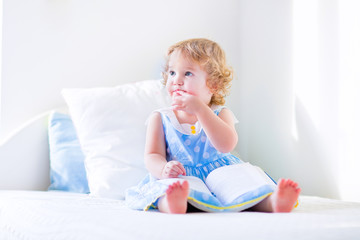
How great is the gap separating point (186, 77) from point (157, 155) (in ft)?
0.81

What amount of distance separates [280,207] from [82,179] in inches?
34.0

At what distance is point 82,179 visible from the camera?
5.48 ft

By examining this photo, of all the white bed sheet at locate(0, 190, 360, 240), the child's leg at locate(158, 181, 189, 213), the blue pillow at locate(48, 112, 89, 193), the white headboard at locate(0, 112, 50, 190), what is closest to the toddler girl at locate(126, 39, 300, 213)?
Result: the child's leg at locate(158, 181, 189, 213)

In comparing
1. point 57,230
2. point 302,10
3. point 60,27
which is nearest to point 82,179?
point 60,27

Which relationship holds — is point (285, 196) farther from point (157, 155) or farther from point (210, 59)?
point (210, 59)

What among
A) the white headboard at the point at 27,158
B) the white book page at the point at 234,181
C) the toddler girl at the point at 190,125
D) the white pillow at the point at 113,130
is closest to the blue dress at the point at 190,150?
the toddler girl at the point at 190,125

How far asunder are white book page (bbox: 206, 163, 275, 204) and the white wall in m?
0.71

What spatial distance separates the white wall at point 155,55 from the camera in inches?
71.3

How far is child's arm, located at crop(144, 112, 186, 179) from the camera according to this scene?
116 centimetres

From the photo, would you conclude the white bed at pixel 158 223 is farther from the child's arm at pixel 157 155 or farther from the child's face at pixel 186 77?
the child's face at pixel 186 77

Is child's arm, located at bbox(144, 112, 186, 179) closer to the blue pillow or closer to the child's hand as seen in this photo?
the child's hand

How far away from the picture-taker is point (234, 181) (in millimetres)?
1124

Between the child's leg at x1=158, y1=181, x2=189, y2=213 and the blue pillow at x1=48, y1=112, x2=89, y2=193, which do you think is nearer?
the child's leg at x1=158, y1=181, x2=189, y2=213

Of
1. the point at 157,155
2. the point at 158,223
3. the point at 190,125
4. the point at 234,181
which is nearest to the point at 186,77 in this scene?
the point at 190,125
